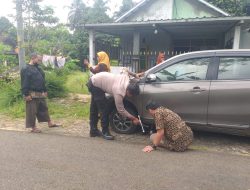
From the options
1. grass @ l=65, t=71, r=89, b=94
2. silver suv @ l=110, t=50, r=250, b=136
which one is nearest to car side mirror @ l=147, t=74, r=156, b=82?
silver suv @ l=110, t=50, r=250, b=136

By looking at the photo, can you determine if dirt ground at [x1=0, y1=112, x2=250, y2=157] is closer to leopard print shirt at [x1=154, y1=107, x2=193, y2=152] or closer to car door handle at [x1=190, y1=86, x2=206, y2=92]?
leopard print shirt at [x1=154, y1=107, x2=193, y2=152]

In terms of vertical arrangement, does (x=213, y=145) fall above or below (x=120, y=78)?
below

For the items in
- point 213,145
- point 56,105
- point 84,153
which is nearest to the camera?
point 84,153

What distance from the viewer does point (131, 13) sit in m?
17.4

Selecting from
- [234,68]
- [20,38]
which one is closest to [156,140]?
[234,68]

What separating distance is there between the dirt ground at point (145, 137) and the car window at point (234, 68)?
4.13 ft

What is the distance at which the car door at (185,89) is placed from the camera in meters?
5.50

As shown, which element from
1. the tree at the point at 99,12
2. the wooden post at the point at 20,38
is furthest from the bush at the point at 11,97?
the tree at the point at 99,12

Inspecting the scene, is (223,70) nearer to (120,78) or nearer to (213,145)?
(213,145)

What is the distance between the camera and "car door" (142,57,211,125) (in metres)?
5.50

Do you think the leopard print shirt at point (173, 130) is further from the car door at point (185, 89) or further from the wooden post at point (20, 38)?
the wooden post at point (20, 38)

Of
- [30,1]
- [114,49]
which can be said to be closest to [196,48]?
[114,49]

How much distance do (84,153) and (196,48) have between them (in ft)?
45.5

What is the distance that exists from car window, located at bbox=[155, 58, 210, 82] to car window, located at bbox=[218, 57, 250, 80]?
277 millimetres
